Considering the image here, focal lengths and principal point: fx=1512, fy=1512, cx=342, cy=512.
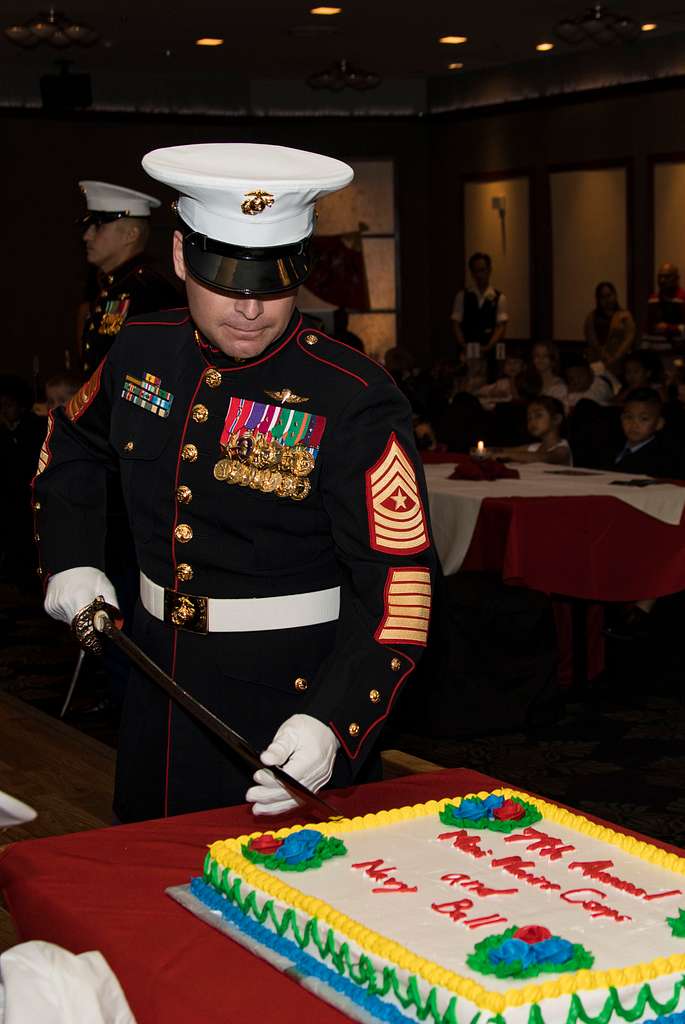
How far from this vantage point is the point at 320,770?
5.73ft

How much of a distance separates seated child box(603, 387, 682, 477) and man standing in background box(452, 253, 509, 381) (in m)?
→ 7.71

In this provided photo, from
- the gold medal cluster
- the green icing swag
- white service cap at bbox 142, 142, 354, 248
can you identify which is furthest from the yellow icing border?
white service cap at bbox 142, 142, 354, 248

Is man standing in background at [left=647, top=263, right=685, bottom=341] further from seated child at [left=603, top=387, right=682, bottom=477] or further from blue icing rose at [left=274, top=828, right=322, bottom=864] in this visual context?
blue icing rose at [left=274, top=828, right=322, bottom=864]

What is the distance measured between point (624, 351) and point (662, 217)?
164 cm

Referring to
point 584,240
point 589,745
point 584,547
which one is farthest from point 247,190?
point 584,240

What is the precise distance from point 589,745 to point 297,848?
3.45 metres

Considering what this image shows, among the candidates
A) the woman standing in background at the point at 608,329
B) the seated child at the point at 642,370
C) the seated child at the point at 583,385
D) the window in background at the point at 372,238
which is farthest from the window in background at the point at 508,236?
the seated child at the point at 642,370

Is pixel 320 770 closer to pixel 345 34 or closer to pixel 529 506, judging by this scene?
pixel 529 506

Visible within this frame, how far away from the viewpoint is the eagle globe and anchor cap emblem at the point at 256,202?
5.94 ft

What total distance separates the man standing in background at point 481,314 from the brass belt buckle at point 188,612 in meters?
12.4

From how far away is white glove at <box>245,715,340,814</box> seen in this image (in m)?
1.72

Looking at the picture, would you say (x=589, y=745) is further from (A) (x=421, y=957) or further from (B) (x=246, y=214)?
(A) (x=421, y=957)

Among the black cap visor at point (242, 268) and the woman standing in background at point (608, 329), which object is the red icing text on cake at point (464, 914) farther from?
the woman standing in background at point (608, 329)

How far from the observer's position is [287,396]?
1.99 metres
